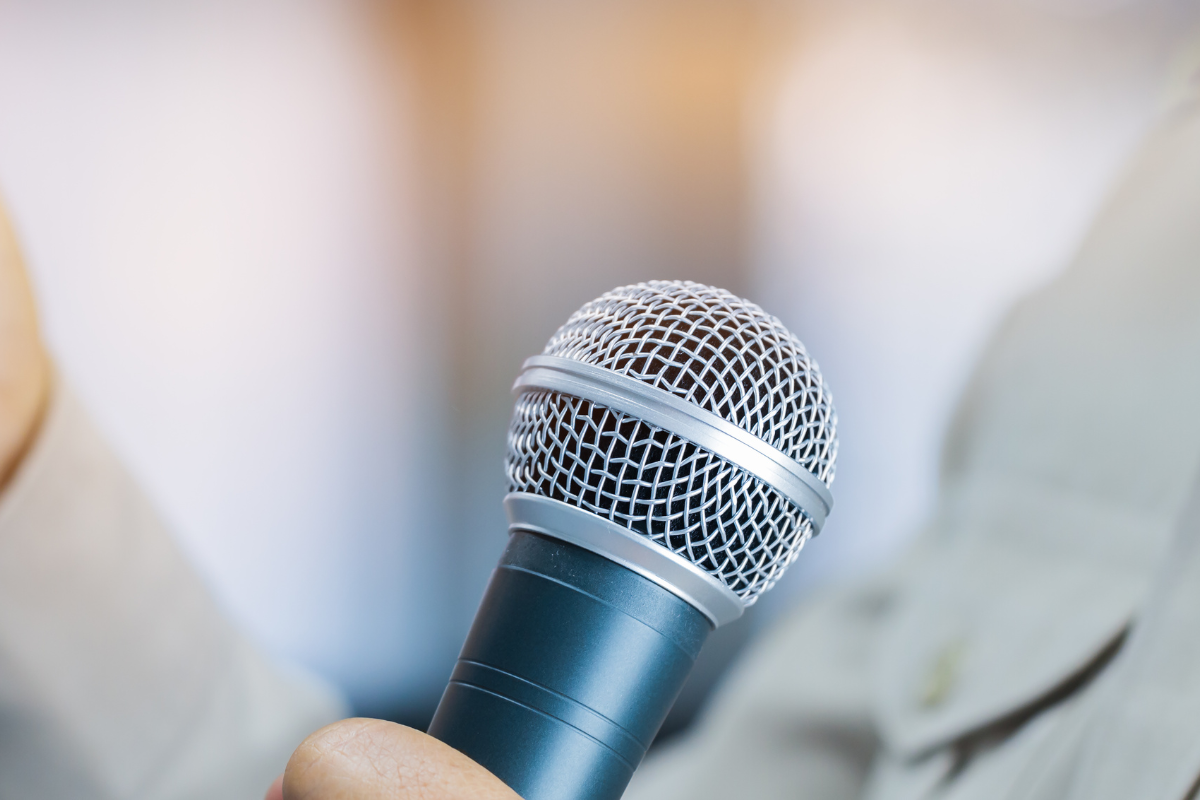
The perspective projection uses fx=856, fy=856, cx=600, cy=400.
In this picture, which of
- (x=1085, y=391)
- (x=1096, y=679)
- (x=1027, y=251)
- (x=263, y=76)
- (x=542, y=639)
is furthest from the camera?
(x=1027, y=251)

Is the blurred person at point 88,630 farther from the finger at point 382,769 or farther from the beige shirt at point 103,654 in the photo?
the finger at point 382,769

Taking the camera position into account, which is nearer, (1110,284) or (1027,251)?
(1110,284)

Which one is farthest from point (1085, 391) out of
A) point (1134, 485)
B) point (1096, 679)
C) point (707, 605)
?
point (707, 605)

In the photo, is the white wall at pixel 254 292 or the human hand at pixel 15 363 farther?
the white wall at pixel 254 292

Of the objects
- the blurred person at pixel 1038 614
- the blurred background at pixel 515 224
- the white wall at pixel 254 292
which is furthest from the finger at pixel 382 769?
the blurred background at pixel 515 224

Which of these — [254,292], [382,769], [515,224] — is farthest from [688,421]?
[515,224]

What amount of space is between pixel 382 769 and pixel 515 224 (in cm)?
85

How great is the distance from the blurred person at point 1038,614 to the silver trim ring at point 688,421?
10cm

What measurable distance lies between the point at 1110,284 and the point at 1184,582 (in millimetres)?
270

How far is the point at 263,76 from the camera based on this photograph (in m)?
0.72

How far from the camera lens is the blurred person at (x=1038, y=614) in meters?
0.28

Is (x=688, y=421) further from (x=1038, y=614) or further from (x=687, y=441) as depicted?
(x=1038, y=614)

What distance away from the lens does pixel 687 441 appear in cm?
23

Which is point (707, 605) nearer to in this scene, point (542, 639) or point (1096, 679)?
→ point (542, 639)
